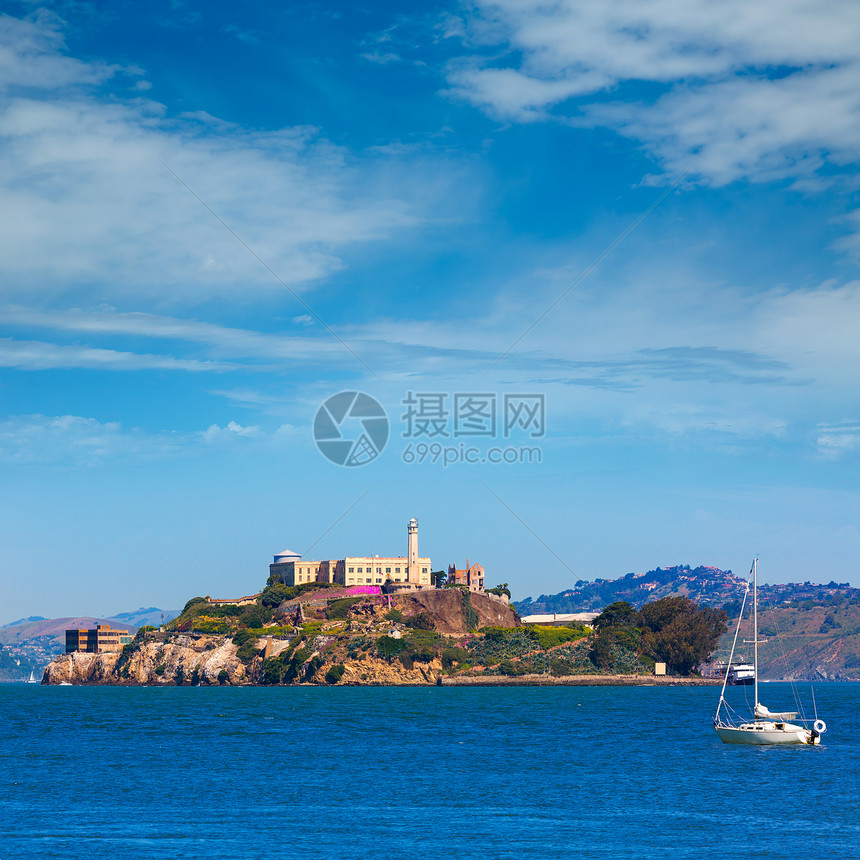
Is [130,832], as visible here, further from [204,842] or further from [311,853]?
[311,853]

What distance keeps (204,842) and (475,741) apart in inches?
1916

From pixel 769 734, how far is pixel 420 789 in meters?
37.7

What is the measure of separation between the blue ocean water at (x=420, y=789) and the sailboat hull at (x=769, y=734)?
112cm

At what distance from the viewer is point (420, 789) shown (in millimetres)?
64062

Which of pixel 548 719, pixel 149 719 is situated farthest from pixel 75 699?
pixel 548 719

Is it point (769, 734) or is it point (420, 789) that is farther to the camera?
point (769, 734)

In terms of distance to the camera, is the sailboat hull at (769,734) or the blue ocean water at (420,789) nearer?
the blue ocean water at (420,789)

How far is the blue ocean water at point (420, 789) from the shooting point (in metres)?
47.8

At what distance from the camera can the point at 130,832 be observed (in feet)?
163

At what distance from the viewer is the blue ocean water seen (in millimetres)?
47781

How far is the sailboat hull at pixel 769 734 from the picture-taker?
85.9 m

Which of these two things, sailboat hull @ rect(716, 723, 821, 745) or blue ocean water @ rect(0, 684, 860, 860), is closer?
blue ocean water @ rect(0, 684, 860, 860)

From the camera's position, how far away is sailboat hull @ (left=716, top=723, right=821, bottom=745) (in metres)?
85.9

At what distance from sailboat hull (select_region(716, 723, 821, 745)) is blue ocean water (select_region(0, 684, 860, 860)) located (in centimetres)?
112
